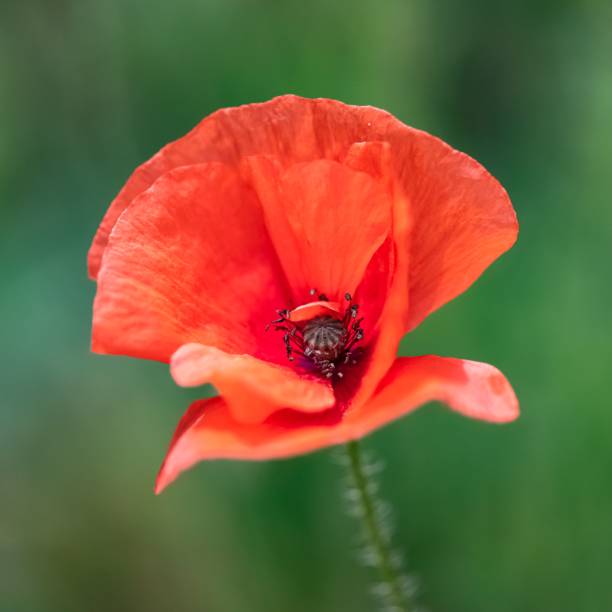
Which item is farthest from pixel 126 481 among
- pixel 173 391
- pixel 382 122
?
pixel 382 122

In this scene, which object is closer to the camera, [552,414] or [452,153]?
[452,153]

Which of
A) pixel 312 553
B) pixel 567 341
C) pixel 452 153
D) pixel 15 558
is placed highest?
pixel 452 153

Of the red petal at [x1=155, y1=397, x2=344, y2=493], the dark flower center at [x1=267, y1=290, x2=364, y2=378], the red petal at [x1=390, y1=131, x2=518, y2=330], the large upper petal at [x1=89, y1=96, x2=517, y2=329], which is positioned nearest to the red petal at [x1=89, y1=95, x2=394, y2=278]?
the large upper petal at [x1=89, y1=96, x2=517, y2=329]

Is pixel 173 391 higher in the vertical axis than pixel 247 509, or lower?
higher

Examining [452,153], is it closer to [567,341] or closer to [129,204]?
[129,204]

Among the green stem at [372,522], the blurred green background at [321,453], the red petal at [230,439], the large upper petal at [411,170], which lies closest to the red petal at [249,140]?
the large upper petal at [411,170]

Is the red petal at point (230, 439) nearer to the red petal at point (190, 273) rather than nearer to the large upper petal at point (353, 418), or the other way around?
the large upper petal at point (353, 418)

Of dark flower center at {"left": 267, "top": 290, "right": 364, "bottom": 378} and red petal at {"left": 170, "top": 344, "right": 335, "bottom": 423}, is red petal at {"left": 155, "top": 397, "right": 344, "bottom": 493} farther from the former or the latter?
dark flower center at {"left": 267, "top": 290, "right": 364, "bottom": 378}
